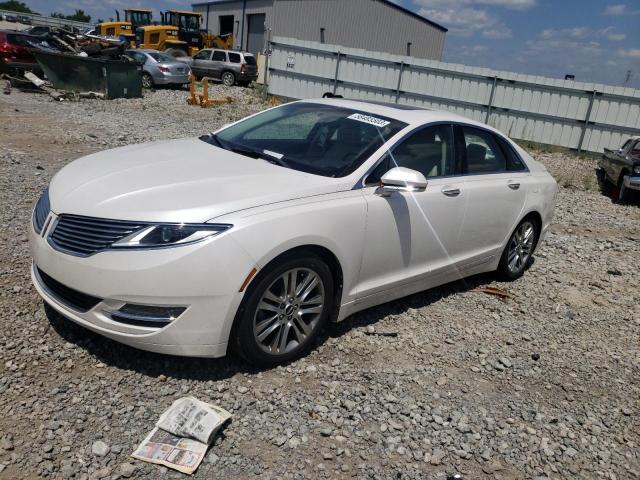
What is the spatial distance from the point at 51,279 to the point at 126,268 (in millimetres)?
671

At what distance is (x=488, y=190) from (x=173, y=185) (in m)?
2.73

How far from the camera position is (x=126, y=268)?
293cm

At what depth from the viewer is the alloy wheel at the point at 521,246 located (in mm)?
5484

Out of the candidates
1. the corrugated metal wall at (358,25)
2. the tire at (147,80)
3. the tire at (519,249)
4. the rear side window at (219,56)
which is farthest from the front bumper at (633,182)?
the corrugated metal wall at (358,25)

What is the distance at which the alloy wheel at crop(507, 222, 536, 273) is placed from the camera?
548cm

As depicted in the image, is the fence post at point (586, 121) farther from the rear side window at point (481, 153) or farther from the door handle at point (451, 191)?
the door handle at point (451, 191)

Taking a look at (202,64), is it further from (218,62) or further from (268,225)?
(268,225)

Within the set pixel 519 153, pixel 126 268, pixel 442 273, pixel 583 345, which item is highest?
pixel 519 153

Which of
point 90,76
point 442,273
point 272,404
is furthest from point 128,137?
point 272,404

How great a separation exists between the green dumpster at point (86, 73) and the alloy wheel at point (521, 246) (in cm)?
1523

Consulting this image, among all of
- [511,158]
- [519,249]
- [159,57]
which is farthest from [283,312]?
[159,57]

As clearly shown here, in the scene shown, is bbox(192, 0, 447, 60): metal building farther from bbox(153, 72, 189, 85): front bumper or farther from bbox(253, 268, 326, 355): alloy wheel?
bbox(253, 268, 326, 355): alloy wheel

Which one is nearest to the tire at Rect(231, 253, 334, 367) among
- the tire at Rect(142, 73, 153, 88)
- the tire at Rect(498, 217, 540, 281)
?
the tire at Rect(498, 217, 540, 281)

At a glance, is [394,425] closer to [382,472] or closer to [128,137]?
[382,472]
